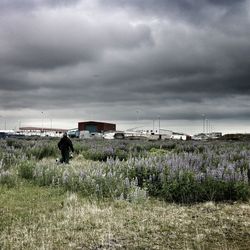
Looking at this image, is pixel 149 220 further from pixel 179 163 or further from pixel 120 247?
pixel 179 163

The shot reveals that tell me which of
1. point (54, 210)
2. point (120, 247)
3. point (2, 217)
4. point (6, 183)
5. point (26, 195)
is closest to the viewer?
point (120, 247)

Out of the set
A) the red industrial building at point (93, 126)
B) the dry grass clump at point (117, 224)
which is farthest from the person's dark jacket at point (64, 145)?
the red industrial building at point (93, 126)

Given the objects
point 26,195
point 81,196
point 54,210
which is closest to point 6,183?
point 26,195

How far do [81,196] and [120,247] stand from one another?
399cm

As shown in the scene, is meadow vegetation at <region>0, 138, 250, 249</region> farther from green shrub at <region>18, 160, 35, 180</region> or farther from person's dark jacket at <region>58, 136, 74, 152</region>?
person's dark jacket at <region>58, 136, 74, 152</region>

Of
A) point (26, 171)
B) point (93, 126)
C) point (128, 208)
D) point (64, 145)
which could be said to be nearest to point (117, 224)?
point (128, 208)

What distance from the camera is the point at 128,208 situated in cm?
885

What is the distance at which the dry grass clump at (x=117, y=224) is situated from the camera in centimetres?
653

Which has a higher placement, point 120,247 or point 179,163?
point 179,163

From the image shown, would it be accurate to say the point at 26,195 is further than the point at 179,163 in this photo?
No

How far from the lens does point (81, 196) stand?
10.2 m

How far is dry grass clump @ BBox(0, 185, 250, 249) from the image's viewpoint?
6527 millimetres

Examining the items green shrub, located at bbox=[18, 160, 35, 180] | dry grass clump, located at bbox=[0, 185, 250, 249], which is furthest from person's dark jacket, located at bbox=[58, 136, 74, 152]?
dry grass clump, located at bbox=[0, 185, 250, 249]

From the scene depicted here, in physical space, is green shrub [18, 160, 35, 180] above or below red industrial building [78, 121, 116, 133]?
below
